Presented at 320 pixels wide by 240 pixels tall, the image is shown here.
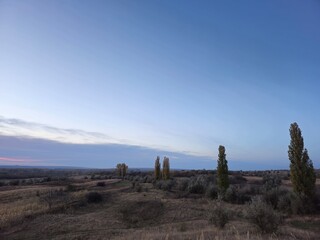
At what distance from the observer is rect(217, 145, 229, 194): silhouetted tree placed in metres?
41.5

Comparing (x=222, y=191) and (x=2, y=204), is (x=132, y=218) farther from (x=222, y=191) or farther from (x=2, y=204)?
(x=2, y=204)

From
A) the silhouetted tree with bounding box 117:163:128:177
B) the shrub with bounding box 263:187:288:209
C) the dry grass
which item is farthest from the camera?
the silhouetted tree with bounding box 117:163:128:177

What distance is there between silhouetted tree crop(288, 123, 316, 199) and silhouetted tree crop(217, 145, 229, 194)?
10.2 meters

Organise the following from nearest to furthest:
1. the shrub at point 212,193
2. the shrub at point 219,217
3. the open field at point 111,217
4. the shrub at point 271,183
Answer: the shrub at point 219,217 < the open field at point 111,217 < the shrub at point 212,193 < the shrub at point 271,183

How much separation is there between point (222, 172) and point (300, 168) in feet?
37.6

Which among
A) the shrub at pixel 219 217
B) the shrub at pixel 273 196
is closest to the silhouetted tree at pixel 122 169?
the shrub at pixel 273 196

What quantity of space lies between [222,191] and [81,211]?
1701cm

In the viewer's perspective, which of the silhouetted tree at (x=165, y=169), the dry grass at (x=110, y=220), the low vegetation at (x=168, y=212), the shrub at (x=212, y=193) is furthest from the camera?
the silhouetted tree at (x=165, y=169)

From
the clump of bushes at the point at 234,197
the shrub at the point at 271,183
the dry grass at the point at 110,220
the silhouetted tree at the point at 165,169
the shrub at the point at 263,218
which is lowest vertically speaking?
the dry grass at the point at 110,220

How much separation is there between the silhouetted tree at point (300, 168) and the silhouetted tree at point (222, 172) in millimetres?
10238

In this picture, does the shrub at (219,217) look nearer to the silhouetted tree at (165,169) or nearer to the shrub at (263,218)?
the shrub at (263,218)

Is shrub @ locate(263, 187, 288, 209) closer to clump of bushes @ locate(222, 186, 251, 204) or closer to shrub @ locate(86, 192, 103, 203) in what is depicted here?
clump of bushes @ locate(222, 186, 251, 204)

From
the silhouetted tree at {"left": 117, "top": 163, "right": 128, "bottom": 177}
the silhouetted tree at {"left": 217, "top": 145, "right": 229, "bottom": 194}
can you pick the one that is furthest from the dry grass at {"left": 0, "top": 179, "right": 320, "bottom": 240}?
the silhouetted tree at {"left": 117, "top": 163, "right": 128, "bottom": 177}

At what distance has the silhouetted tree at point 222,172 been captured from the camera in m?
41.5
